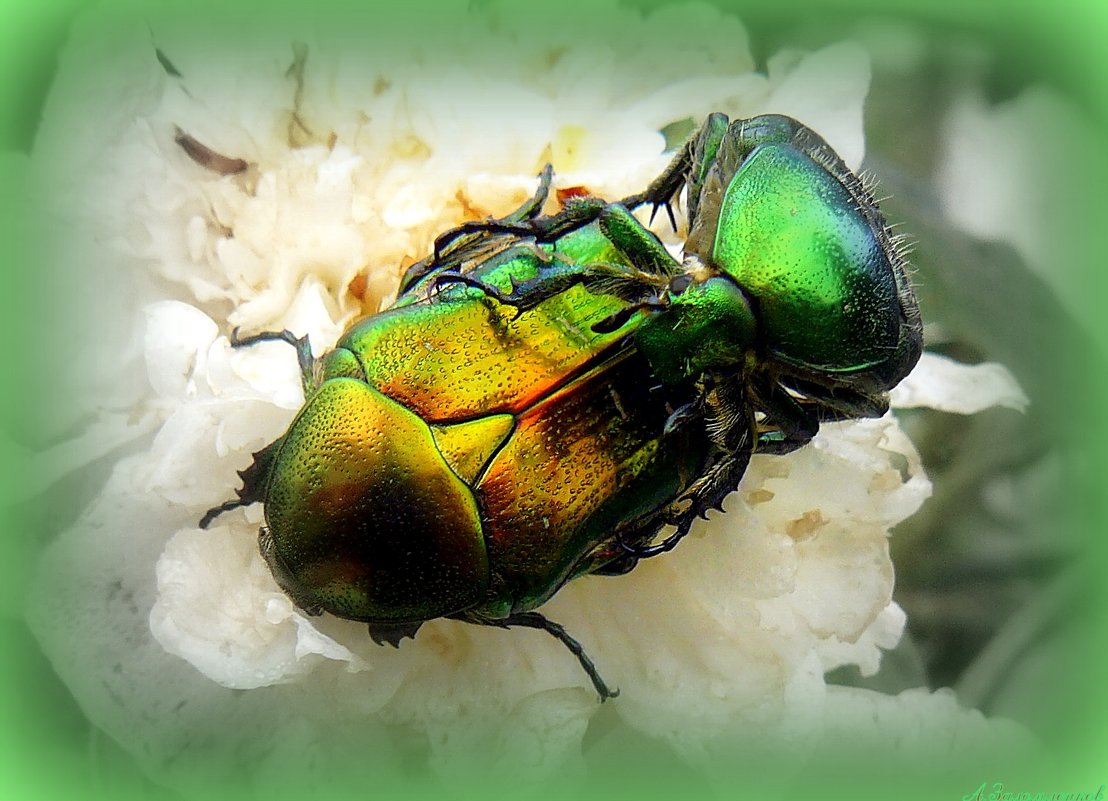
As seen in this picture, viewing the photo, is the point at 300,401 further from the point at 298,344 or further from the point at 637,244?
the point at 637,244

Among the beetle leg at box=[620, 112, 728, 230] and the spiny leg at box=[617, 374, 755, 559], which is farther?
the beetle leg at box=[620, 112, 728, 230]

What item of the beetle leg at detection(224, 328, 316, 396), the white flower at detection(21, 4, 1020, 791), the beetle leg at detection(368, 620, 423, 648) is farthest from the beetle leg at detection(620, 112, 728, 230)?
the beetle leg at detection(368, 620, 423, 648)

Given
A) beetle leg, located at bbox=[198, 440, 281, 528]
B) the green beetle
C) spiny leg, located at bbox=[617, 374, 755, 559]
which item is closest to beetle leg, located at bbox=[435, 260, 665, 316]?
the green beetle

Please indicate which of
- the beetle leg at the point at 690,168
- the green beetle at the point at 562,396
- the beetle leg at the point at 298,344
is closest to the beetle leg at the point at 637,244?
the green beetle at the point at 562,396

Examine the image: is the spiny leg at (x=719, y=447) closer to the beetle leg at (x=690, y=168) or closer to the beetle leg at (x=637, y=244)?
the beetle leg at (x=637, y=244)

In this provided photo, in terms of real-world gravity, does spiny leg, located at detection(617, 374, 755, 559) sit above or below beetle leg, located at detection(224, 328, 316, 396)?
below

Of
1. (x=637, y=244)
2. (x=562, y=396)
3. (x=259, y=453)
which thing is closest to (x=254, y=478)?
(x=259, y=453)

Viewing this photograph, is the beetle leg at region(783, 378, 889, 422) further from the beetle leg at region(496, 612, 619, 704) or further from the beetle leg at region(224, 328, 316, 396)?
the beetle leg at region(224, 328, 316, 396)
